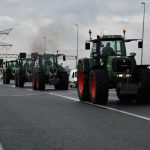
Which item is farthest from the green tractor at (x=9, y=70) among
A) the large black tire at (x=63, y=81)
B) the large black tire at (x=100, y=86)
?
the large black tire at (x=100, y=86)

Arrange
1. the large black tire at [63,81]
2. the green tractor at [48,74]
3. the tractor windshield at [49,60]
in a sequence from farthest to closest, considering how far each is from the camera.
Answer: the tractor windshield at [49,60] → the large black tire at [63,81] → the green tractor at [48,74]

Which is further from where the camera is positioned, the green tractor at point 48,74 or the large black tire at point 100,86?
the green tractor at point 48,74

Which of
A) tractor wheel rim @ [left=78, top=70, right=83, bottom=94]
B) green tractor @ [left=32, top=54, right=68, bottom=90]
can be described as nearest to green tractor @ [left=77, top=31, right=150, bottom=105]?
tractor wheel rim @ [left=78, top=70, right=83, bottom=94]

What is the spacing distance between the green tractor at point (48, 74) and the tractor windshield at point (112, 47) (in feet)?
48.8

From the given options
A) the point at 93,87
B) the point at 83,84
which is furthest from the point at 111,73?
the point at 83,84

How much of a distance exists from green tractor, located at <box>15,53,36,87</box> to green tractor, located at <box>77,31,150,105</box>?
20927 millimetres

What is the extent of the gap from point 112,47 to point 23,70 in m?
24.3

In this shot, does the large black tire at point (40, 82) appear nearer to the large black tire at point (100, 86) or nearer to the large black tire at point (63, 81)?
the large black tire at point (63, 81)

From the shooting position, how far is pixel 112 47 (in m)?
22.4

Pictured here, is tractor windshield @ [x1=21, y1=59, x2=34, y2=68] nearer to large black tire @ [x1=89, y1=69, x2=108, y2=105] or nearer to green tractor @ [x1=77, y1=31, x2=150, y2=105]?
green tractor @ [x1=77, y1=31, x2=150, y2=105]

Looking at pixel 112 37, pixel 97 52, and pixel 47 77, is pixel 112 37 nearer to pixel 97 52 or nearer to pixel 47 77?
pixel 97 52

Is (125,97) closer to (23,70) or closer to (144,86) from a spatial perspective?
(144,86)

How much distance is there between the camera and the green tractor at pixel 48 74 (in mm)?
37203

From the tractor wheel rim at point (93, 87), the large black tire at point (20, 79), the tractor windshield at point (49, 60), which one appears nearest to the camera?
the tractor wheel rim at point (93, 87)
